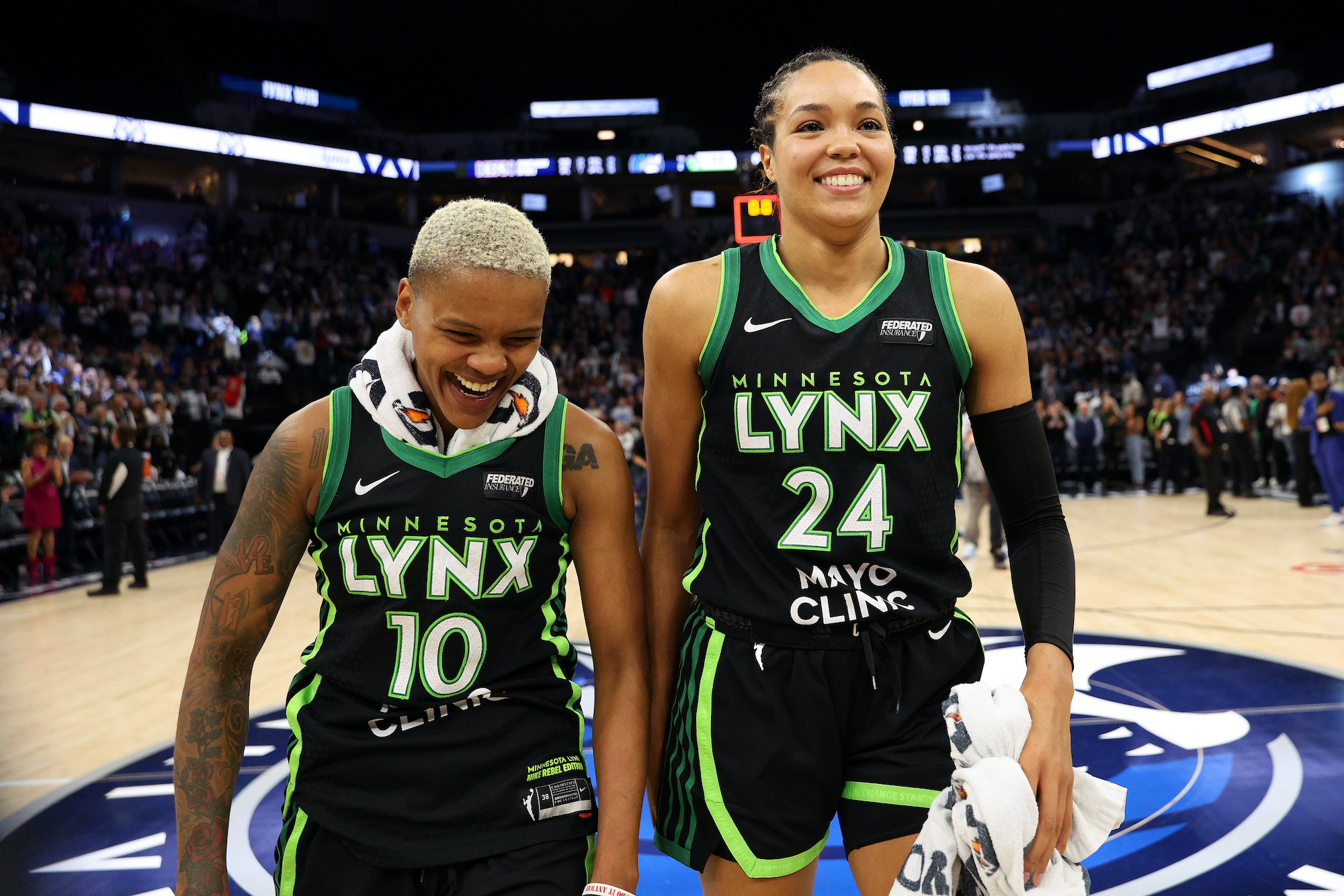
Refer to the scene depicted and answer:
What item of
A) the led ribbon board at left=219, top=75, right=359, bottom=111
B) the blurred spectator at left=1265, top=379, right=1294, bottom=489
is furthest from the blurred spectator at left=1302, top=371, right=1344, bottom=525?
the led ribbon board at left=219, top=75, right=359, bottom=111

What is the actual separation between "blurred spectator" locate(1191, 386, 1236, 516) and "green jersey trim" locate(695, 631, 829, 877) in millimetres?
12087

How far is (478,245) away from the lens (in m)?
1.51

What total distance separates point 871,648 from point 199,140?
27359 millimetres

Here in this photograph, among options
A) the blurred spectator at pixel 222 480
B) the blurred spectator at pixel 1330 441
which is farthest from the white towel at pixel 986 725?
the blurred spectator at pixel 1330 441

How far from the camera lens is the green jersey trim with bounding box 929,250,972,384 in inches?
66.4

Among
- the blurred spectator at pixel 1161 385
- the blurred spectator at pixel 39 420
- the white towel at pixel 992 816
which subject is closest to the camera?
the white towel at pixel 992 816

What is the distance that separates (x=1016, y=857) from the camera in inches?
50.9

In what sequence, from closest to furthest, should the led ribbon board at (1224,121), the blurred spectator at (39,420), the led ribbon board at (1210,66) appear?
the blurred spectator at (39,420), the led ribbon board at (1224,121), the led ribbon board at (1210,66)

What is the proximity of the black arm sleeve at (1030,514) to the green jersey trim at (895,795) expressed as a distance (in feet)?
1.01

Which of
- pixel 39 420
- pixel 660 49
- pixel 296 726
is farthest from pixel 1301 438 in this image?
pixel 660 49

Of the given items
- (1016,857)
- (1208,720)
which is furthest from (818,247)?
(1208,720)

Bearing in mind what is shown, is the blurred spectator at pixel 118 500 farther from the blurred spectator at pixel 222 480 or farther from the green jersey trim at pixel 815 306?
the green jersey trim at pixel 815 306

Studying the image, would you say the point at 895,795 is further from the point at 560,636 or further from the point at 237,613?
the point at 237,613

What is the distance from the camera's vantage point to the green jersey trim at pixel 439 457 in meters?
1.62
